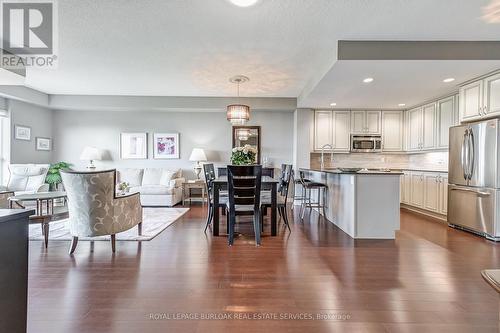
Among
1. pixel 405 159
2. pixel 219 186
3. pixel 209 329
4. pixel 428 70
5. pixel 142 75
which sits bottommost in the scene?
pixel 209 329

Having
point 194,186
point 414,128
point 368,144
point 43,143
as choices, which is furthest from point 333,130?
point 43,143

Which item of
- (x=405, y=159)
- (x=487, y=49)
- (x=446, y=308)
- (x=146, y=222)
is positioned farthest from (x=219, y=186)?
(x=405, y=159)

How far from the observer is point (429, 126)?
538 cm

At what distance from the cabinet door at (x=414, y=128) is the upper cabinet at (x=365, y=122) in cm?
67

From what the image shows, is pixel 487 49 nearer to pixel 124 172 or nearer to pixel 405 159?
pixel 405 159

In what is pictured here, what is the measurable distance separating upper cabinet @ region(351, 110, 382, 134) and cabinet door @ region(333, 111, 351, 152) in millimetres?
128

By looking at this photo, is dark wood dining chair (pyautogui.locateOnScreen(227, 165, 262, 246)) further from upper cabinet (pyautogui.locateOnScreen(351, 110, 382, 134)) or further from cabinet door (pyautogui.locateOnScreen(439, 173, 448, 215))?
Answer: upper cabinet (pyautogui.locateOnScreen(351, 110, 382, 134))

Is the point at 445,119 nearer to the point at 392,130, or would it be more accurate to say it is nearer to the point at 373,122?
the point at 392,130

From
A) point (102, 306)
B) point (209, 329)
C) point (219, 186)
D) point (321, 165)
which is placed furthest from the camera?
point (321, 165)

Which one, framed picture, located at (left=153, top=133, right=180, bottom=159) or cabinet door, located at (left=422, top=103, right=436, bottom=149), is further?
framed picture, located at (left=153, top=133, right=180, bottom=159)

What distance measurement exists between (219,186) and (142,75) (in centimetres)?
278

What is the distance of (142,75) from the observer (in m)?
4.68

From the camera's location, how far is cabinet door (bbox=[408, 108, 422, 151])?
5.71m

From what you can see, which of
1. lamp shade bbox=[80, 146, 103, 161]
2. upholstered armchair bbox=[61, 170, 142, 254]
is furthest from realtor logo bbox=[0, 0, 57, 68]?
lamp shade bbox=[80, 146, 103, 161]
